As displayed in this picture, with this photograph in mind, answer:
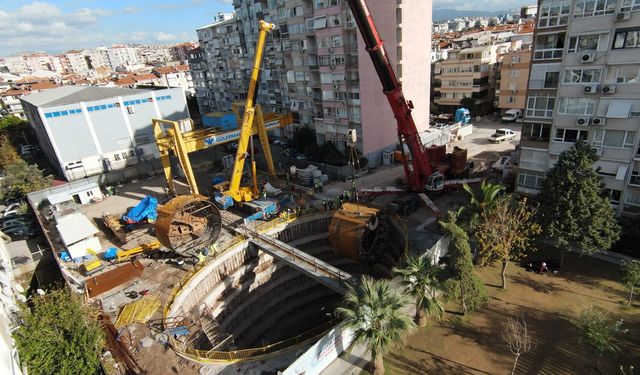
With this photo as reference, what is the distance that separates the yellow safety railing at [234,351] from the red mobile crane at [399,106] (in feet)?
49.3

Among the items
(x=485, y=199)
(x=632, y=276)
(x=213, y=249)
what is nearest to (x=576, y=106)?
(x=485, y=199)

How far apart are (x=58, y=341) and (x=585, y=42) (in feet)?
132

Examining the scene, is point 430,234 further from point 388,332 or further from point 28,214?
point 28,214

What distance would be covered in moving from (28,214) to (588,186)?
58195 millimetres

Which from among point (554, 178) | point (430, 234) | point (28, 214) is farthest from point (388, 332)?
point (28, 214)

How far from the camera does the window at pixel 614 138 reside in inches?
1032

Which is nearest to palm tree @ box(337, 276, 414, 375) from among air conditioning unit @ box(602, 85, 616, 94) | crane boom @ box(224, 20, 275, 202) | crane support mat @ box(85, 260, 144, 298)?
crane support mat @ box(85, 260, 144, 298)

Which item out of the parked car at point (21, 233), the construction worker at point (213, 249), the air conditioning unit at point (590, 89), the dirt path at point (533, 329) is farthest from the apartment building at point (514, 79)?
the parked car at point (21, 233)

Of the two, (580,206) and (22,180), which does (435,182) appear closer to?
(580,206)

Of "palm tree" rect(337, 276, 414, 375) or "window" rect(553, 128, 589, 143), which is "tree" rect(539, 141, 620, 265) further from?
"palm tree" rect(337, 276, 414, 375)

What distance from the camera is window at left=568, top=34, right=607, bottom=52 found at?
83.3ft

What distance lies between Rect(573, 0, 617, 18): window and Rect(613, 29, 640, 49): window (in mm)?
1811

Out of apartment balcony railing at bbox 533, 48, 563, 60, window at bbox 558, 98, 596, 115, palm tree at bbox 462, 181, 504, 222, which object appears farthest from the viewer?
apartment balcony railing at bbox 533, 48, 563, 60

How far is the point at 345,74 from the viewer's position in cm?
4584
